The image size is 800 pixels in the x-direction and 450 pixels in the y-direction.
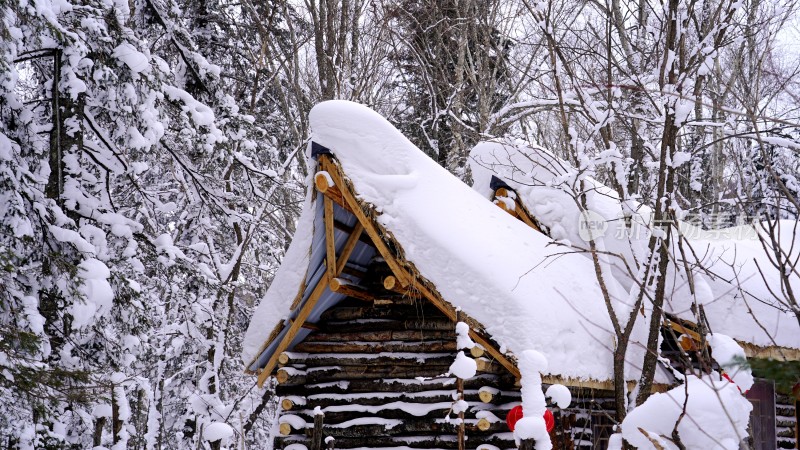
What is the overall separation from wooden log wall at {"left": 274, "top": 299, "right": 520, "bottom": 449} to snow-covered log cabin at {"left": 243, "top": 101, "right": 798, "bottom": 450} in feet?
0.05

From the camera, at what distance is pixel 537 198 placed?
38.5ft

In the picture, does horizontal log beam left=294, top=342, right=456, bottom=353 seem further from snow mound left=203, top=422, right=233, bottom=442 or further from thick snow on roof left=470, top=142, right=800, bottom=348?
snow mound left=203, top=422, right=233, bottom=442

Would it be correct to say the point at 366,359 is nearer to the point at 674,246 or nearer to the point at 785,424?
the point at 674,246

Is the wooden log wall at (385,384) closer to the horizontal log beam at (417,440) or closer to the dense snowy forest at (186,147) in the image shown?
the horizontal log beam at (417,440)

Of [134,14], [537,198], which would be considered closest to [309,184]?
[537,198]

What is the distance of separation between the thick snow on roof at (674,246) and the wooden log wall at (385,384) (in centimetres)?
215

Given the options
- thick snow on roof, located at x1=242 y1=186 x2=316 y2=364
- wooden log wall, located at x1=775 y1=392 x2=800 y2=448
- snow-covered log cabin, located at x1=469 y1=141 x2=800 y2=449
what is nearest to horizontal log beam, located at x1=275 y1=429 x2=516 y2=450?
thick snow on roof, located at x1=242 y1=186 x2=316 y2=364

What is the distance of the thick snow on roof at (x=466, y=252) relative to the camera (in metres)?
7.99

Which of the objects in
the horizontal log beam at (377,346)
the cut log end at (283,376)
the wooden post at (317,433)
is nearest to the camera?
the wooden post at (317,433)

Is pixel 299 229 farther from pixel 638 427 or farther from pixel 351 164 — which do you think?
pixel 638 427

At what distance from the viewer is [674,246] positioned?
28.7 feet

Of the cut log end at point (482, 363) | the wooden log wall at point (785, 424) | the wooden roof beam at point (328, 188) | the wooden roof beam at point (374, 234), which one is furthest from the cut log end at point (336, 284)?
the wooden log wall at point (785, 424)

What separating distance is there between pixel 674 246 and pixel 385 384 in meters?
3.72

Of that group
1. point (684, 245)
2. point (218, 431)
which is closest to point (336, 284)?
point (218, 431)
